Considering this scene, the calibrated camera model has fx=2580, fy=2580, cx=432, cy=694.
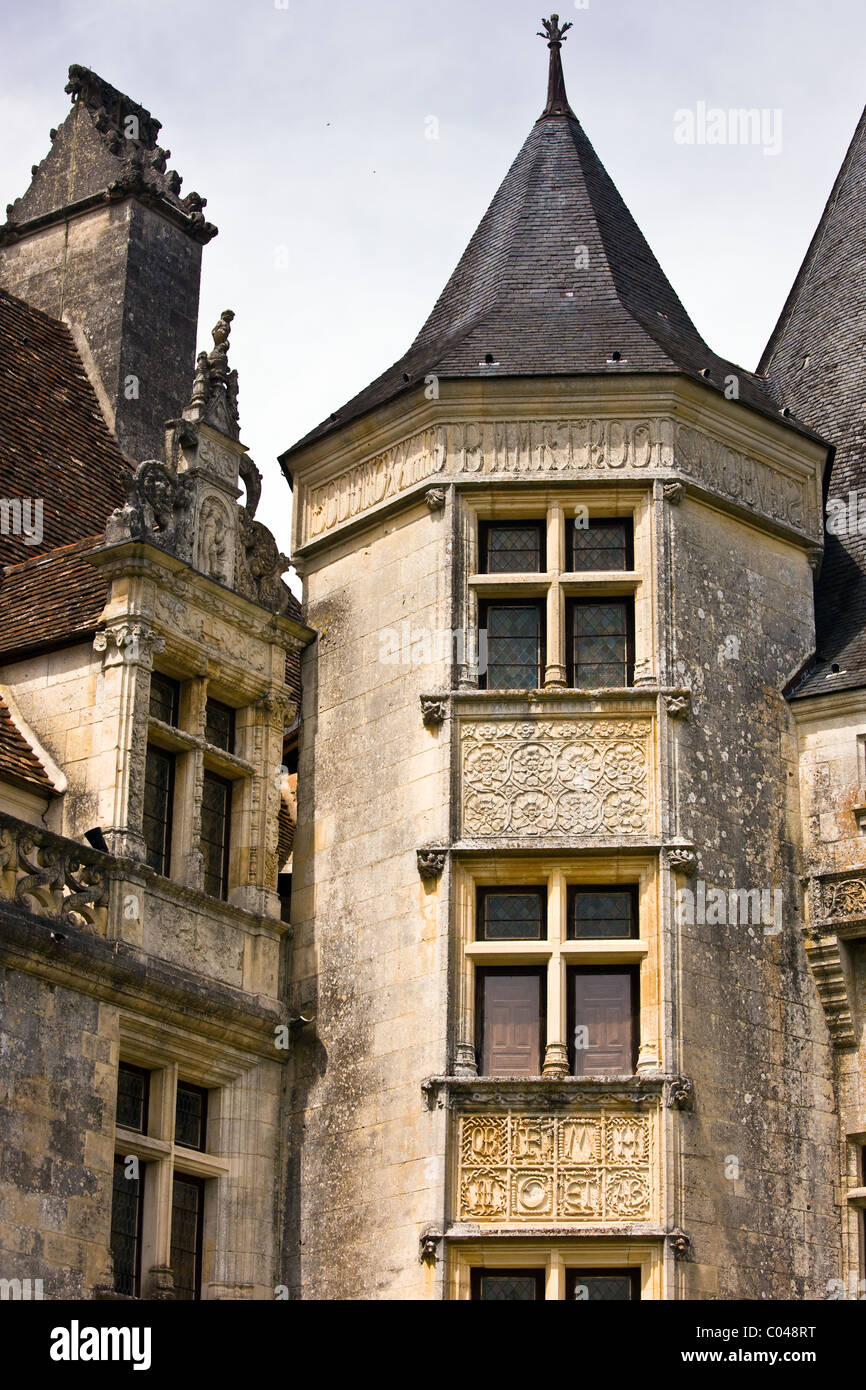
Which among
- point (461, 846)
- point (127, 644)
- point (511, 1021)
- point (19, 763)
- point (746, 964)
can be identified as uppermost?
point (127, 644)

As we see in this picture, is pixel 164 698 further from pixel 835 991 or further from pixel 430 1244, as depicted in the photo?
pixel 835 991

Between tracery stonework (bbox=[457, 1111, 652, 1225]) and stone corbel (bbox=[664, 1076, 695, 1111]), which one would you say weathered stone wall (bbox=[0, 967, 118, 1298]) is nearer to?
tracery stonework (bbox=[457, 1111, 652, 1225])

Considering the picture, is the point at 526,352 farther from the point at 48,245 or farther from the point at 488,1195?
the point at 48,245

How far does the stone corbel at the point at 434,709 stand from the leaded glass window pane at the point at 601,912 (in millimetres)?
1537

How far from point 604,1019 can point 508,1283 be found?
1901 mm

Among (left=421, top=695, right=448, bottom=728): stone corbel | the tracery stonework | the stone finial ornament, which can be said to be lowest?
the tracery stonework

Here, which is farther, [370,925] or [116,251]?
[116,251]

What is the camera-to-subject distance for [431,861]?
703 inches

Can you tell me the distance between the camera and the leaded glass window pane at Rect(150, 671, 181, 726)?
60.6ft

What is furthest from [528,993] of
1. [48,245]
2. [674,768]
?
[48,245]

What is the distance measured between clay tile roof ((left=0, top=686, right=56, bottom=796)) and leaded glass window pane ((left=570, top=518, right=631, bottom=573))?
414cm

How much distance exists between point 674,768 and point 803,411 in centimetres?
573

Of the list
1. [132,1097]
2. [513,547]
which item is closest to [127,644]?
[513,547]

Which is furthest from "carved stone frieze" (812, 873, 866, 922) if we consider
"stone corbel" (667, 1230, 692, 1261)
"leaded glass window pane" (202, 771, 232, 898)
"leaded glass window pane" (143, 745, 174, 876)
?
"leaded glass window pane" (143, 745, 174, 876)
